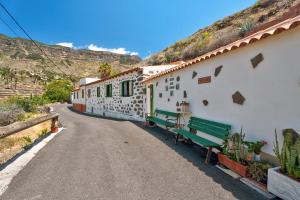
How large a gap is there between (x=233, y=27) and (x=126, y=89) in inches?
477

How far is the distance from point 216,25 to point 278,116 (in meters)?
24.1

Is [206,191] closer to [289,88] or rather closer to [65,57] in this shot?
[289,88]

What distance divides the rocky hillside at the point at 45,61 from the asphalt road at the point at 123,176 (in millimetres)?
45822

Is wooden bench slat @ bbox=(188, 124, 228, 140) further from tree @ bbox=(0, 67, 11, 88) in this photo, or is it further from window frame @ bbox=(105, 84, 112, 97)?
tree @ bbox=(0, 67, 11, 88)

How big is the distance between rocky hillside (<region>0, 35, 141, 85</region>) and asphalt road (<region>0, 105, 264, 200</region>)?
1804 inches

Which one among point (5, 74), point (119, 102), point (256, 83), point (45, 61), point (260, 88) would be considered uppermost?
point (45, 61)

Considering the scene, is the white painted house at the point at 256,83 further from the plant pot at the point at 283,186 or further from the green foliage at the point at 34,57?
the green foliage at the point at 34,57

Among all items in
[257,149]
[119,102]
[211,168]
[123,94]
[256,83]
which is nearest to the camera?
[257,149]

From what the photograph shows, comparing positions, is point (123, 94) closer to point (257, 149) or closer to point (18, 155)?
point (18, 155)

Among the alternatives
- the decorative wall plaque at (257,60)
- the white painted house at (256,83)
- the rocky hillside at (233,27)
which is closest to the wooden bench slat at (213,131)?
the white painted house at (256,83)

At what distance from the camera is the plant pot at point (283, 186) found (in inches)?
122

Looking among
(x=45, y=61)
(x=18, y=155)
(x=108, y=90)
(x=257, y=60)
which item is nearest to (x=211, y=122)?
(x=257, y=60)

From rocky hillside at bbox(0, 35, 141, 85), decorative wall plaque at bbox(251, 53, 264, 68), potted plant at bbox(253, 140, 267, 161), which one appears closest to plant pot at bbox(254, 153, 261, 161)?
potted plant at bbox(253, 140, 267, 161)

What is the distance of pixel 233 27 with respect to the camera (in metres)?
20.4
